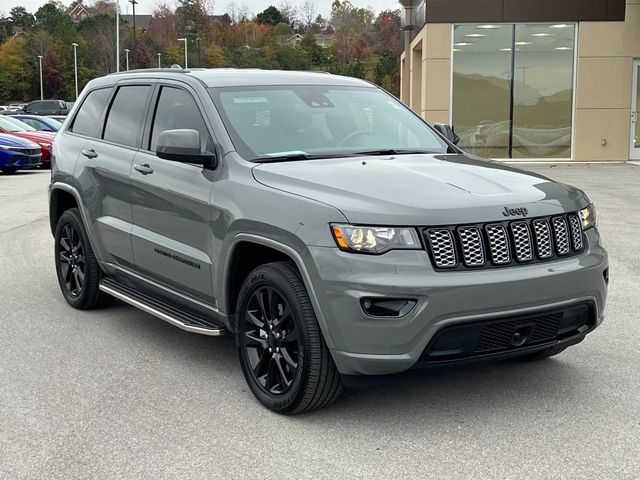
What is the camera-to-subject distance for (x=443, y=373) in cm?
491

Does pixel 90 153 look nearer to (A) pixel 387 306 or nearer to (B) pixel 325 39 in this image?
(A) pixel 387 306

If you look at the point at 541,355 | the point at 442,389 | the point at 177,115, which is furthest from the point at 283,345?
the point at 177,115

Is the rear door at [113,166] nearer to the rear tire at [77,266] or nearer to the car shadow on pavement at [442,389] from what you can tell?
the rear tire at [77,266]

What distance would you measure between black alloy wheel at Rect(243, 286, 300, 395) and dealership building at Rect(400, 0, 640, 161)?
19.1 metres

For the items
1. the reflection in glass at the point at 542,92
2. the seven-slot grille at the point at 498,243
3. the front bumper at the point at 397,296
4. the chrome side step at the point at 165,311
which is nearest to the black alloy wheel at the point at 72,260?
the chrome side step at the point at 165,311

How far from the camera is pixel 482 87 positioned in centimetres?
A: 2270

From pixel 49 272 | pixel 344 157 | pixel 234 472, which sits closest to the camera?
pixel 234 472

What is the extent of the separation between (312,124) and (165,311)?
150 cm

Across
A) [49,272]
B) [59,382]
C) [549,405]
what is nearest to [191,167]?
[59,382]

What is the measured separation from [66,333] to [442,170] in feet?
10.2

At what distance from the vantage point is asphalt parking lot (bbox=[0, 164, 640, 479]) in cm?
367

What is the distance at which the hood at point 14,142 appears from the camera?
20.9 metres

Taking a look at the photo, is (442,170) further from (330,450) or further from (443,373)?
(330,450)

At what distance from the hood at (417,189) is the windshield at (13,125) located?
822 inches
